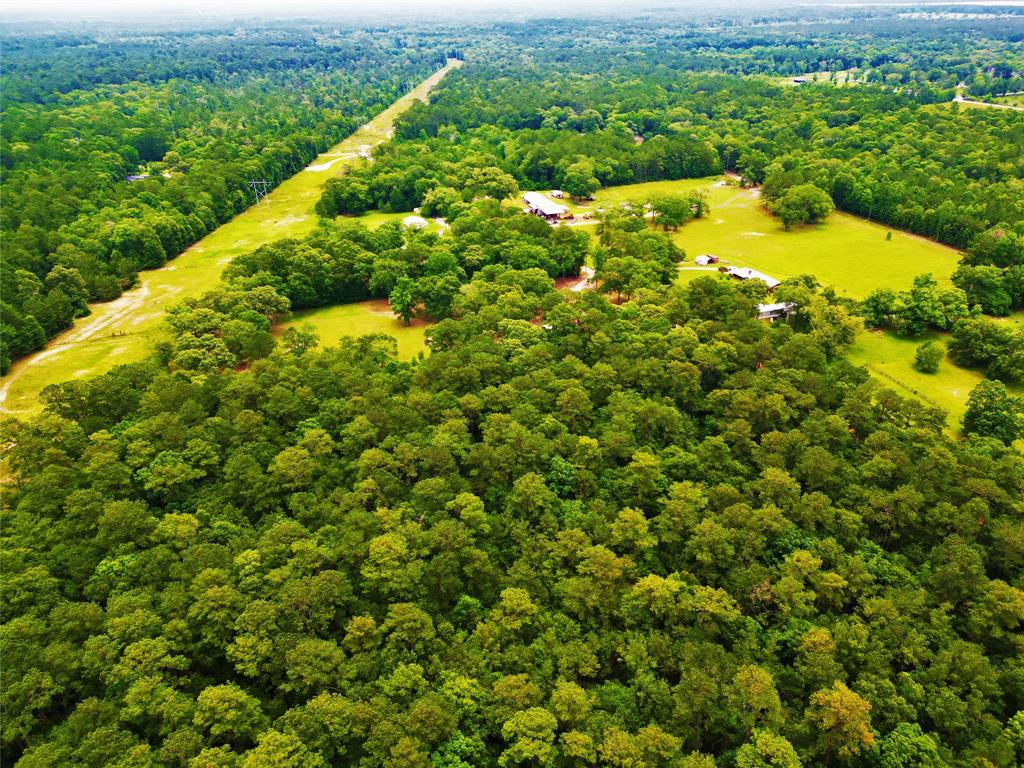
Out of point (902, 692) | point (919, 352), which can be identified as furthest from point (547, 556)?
point (919, 352)

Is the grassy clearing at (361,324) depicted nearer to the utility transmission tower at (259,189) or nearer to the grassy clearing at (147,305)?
the grassy clearing at (147,305)

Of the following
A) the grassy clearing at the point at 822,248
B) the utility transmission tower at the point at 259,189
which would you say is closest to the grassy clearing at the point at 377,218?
the utility transmission tower at the point at 259,189

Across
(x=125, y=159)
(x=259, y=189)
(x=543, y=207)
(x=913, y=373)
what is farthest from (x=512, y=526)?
(x=125, y=159)

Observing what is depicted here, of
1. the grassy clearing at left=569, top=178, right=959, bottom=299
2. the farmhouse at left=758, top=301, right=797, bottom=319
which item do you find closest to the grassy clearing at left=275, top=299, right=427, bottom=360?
the farmhouse at left=758, top=301, right=797, bottom=319

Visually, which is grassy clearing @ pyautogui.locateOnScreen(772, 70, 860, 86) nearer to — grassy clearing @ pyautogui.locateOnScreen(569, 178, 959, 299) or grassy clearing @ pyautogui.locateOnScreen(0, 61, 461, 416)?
grassy clearing @ pyautogui.locateOnScreen(569, 178, 959, 299)

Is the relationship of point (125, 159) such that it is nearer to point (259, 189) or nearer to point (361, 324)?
point (259, 189)

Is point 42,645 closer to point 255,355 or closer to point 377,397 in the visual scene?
point 377,397
